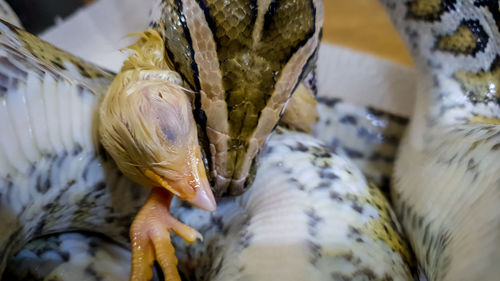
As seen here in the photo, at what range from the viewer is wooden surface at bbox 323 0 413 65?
1.24 m

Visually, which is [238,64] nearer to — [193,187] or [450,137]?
[193,187]

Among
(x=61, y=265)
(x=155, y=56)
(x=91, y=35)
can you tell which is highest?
(x=155, y=56)

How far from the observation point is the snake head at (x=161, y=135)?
422mm

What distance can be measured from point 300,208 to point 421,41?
14.9 inches

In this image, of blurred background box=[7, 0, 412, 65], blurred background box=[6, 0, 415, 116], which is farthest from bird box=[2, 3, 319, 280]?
blurred background box=[7, 0, 412, 65]

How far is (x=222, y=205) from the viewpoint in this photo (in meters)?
0.58

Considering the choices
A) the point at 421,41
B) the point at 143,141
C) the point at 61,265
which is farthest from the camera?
the point at 421,41

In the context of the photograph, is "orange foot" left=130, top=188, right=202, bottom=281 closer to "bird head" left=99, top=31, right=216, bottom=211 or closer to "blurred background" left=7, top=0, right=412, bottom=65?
"bird head" left=99, top=31, right=216, bottom=211

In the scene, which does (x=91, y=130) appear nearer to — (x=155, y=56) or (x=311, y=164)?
(x=155, y=56)

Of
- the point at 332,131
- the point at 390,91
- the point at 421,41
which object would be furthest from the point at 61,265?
the point at 390,91

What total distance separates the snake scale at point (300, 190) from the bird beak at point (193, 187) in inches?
1.8

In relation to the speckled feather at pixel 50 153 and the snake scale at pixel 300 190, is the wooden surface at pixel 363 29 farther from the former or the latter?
the speckled feather at pixel 50 153

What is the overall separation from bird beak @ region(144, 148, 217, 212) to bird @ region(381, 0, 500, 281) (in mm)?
239

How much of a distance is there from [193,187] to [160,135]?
6 cm
